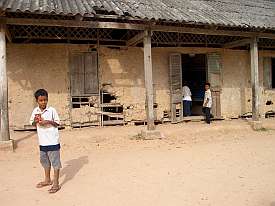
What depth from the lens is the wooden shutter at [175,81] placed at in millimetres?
10633

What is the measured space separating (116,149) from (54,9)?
3240mm

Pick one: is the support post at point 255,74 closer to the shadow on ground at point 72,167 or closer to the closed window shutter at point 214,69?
the closed window shutter at point 214,69

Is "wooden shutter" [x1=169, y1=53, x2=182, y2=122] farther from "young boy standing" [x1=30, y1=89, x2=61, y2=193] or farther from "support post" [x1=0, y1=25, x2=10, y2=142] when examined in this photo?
"young boy standing" [x1=30, y1=89, x2=61, y2=193]

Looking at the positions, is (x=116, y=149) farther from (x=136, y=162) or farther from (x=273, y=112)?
(x=273, y=112)

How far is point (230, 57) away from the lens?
38.1ft

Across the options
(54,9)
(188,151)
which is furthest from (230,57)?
(54,9)

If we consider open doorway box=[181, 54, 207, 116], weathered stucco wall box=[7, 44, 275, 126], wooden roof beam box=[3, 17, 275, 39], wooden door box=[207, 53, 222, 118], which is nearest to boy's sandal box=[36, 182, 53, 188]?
wooden roof beam box=[3, 17, 275, 39]

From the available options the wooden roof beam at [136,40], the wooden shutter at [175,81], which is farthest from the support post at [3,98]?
the wooden shutter at [175,81]

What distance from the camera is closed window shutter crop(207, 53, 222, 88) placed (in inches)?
444

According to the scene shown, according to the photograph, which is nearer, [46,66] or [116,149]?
[116,149]

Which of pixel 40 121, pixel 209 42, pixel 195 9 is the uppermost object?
pixel 195 9

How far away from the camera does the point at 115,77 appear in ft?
32.7

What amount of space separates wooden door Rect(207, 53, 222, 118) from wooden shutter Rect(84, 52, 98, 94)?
392 centimetres

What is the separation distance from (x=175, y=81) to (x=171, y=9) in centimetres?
246
